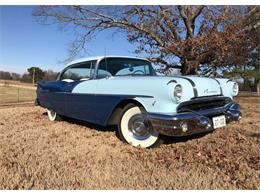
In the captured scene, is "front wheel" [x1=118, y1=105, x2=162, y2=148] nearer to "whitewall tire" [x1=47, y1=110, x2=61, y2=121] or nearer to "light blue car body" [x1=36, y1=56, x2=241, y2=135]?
"light blue car body" [x1=36, y1=56, x2=241, y2=135]

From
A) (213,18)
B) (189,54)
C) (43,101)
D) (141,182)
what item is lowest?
(141,182)

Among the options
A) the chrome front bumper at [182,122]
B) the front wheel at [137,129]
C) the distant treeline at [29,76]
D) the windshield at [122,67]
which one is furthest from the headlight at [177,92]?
the distant treeline at [29,76]

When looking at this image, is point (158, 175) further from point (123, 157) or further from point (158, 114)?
point (158, 114)

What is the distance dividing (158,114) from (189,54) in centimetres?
542

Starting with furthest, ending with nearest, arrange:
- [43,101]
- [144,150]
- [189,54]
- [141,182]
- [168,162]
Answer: [189,54], [43,101], [144,150], [168,162], [141,182]

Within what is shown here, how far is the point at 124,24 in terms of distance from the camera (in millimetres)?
10211

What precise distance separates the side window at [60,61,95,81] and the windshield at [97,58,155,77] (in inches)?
8.2

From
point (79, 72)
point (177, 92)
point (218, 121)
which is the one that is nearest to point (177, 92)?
point (177, 92)

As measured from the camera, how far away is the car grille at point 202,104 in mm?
3504

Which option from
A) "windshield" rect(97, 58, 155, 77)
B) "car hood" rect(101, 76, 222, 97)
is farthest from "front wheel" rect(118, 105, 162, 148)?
"windshield" rect(97, 58, 155, 77)

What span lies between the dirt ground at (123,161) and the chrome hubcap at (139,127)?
0.24 m

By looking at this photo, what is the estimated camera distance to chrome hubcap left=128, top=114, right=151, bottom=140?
3780 millimetres

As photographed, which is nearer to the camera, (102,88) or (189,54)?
(102,88)
